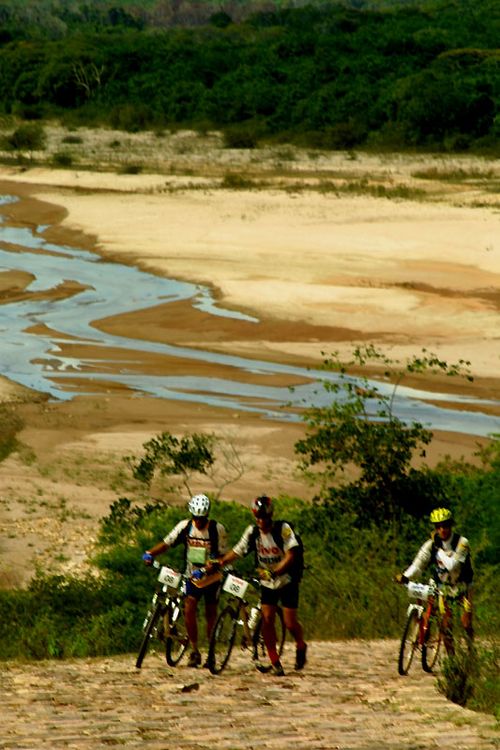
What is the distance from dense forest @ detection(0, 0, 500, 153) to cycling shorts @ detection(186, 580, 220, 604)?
7467 centimetres

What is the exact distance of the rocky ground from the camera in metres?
10.3

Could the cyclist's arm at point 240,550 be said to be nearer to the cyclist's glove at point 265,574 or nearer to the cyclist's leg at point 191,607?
the cyclist's glove at point 265,574

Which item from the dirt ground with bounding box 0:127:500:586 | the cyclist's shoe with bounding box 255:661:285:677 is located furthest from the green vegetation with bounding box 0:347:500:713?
the cyclist's shoe with bounding box 255:661:285:677

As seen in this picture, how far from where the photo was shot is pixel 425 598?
1328 cm

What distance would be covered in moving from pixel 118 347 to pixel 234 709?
2895 cm

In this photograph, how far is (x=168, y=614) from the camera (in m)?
13.2

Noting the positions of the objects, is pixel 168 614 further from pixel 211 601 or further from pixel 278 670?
Result: pixel 278 670

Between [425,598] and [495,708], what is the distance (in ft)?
6.94

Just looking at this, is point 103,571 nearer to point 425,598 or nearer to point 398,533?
point 398,533

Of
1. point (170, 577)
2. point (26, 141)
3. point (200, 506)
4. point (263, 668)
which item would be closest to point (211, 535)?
point (200, 506)

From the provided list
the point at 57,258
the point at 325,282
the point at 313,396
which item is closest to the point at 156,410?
the point at 313,396

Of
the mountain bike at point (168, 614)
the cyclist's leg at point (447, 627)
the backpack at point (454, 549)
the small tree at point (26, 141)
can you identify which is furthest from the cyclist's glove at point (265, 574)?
the small tree at point (26, 141)

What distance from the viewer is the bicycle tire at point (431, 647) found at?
13.3 m

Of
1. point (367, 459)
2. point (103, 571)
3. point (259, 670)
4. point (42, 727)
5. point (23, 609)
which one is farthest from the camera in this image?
point (367, 459)
